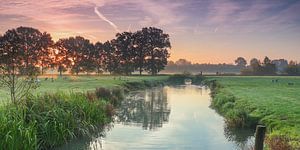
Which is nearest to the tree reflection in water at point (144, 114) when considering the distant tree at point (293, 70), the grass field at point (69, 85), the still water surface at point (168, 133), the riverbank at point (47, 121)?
the still water surface at point (168, 133)

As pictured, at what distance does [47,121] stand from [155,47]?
428 ft

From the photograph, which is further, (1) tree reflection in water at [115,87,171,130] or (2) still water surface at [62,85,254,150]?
(1) tree reflection in water at [115,87,171,130]

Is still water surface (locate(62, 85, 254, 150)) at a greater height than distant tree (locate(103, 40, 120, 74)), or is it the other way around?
distant tree (locate(103, 40, 120, 74))

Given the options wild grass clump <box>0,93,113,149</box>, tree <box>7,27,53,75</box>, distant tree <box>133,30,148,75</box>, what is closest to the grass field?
wild grass clump <box>0,93,113,149</box>

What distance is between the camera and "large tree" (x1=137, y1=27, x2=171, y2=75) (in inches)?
5753

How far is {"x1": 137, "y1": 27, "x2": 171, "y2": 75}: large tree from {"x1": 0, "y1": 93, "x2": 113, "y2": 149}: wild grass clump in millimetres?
117401

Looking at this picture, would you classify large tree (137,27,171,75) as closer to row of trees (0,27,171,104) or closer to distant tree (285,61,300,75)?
row of trees (0,27,171,104)

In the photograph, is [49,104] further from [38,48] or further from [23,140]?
[38,48]

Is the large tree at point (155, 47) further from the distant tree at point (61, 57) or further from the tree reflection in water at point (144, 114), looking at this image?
the tree reflection in water at point (144, 114)

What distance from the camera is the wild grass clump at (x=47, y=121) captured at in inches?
650

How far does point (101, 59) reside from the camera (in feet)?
484

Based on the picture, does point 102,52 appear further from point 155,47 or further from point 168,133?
point 168,133

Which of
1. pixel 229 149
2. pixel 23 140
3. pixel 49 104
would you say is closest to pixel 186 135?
pixel 229 149

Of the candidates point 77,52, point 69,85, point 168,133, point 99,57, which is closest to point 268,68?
point 99,57
